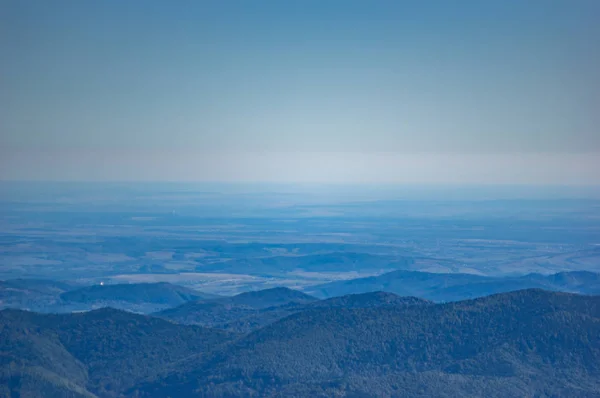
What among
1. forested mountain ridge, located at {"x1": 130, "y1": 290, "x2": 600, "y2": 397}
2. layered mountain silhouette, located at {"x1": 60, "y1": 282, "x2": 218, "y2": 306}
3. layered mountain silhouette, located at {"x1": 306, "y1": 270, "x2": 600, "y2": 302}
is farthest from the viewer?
layered mountain silhouette, located at {"x1": 306, "y1": 270, "x2": 600, "y2": 302}

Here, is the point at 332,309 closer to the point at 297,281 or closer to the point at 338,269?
the point at 297,281

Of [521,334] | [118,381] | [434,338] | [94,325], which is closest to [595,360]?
[521,334]

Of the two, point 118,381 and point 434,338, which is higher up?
point 434,338

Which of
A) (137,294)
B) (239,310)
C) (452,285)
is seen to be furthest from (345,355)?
(452,285)

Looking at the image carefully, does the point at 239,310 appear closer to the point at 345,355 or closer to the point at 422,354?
the point at 345,355

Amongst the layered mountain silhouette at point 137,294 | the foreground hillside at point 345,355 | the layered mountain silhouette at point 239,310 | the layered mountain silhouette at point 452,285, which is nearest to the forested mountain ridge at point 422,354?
the foreground hillside at point 345,355

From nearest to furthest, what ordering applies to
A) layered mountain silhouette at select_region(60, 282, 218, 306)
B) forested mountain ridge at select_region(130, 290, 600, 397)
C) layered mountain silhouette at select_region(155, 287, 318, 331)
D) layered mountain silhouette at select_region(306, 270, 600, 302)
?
forested mountain ridge at select_region(130, 290, 600, 397), layered mountain silhouette at select_region(155, 287, 318, 331), layered mountain silhouette at select_region(60, 282, 218, 306), layered mountain silhouette at select_region(306, 270, 600, 302)

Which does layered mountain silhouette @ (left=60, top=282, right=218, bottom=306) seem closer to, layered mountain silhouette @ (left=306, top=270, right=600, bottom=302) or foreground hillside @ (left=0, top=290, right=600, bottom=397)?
layered mountain silhouette @ (left=306, top=270, right=600, bottom=302)

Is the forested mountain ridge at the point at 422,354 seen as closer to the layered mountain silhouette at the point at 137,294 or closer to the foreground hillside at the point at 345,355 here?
the foreground hillside at the point at 345,355

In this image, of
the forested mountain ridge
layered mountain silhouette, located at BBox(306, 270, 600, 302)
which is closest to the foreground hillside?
the forested mountain ridge
